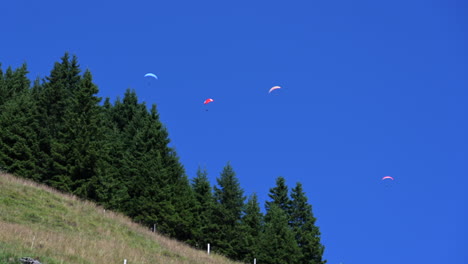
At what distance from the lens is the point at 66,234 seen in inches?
890

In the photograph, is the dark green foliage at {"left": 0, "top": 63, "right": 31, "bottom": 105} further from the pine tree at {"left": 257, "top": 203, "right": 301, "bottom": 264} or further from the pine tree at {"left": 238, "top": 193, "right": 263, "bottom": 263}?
the pine tree at {"left": 257, "top": 203, "right": 301, "bottom": 264}

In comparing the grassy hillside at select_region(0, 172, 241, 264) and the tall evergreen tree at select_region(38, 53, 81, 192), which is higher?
the tall evergreen tree at select_region(38, 53, 81, 192)

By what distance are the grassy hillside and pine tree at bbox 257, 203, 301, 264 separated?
12265 millimetres

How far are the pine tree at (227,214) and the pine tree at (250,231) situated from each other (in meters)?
0.49

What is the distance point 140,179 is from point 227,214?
8.10m

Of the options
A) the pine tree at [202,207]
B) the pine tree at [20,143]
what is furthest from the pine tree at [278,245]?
the pine tree at [20,143]

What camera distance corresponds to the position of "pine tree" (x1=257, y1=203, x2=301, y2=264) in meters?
42.8

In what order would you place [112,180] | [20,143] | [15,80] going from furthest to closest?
[15,80], [112,180], [20,143]

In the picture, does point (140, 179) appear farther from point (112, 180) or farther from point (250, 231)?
point (250, 231)

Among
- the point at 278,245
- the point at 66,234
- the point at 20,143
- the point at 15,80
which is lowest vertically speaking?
the point at 66,234

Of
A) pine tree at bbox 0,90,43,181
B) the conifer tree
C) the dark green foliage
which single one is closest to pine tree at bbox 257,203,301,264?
the conifer tree

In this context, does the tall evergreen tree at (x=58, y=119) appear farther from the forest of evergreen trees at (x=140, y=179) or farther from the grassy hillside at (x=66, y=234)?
the grassy hillside at (x=66, y=234)

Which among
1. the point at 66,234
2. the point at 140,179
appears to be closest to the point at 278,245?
the point at 140,179

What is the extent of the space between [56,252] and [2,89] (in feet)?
149
